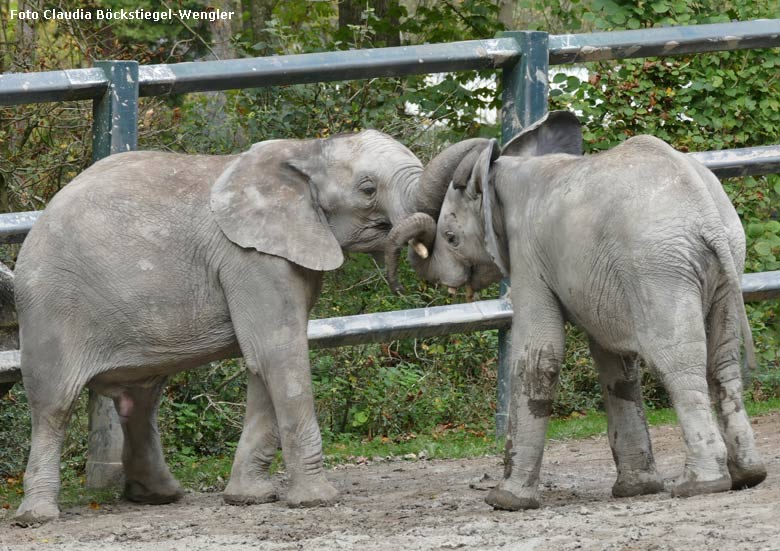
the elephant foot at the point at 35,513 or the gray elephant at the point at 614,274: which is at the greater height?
the gray elephant at the point at 614,274

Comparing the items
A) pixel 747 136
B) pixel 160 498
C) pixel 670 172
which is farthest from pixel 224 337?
pixel 747 136

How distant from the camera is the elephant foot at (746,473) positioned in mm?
6031

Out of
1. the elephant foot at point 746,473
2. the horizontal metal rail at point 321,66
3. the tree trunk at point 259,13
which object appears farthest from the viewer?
the tree trunk at point 259,13

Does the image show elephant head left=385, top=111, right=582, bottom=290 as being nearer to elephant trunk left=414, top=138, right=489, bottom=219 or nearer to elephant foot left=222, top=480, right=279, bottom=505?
elephant trunk left=414, top=138, right=489, bottom=219

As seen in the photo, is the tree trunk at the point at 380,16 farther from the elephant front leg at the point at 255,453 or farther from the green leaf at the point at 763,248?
the elephant front leg at the point at 255,453

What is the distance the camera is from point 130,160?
23.0 feet

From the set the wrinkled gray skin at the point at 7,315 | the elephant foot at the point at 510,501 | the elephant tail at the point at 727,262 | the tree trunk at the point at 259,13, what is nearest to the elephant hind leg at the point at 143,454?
the wrinkled gray skin at the point at 7,315

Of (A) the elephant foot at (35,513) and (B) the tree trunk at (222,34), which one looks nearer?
(A) the elephant foot at (35,513)

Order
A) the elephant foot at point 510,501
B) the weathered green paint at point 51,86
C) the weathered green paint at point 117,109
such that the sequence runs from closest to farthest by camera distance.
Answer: the elephant foot at point 510,501 < the weathered green paint at point 51,86 < the weathered green paint at point 117,109

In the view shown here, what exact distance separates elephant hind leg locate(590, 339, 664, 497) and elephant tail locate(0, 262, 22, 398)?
2.83 metres

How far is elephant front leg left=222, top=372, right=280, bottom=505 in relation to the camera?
22.9ft

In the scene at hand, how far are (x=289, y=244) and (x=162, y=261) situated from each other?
59cm

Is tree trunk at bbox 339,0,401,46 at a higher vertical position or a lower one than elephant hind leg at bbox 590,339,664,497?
higher

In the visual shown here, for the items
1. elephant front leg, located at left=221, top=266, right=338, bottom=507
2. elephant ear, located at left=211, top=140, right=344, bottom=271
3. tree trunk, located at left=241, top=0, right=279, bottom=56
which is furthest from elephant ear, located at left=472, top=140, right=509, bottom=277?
tree trunk, located at left=241, top=0, right=279, bottom=56
